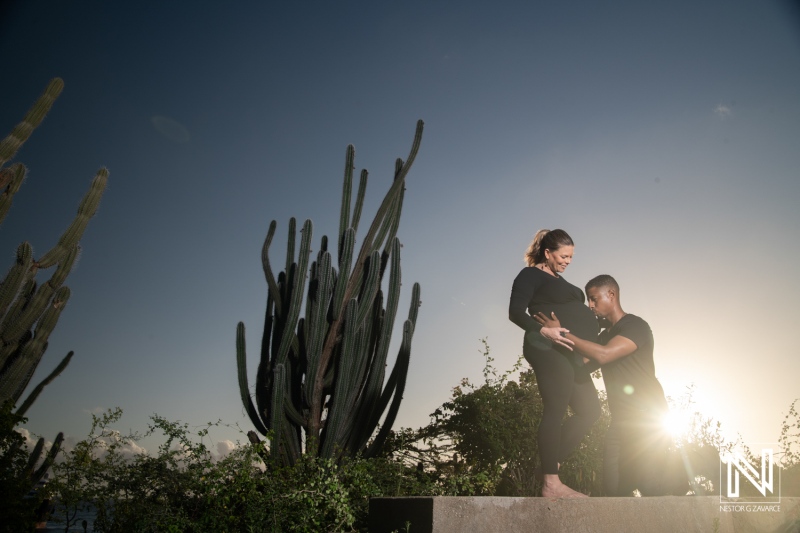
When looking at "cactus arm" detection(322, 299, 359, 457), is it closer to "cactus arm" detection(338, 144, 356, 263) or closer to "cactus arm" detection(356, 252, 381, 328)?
"cactus arm" detection(356, 252, 381, 328)

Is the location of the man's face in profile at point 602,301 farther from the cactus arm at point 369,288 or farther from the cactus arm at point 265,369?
the cactus arm at point 265,369

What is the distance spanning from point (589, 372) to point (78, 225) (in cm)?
539

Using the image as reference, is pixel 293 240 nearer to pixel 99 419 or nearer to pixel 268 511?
pixel 99 419

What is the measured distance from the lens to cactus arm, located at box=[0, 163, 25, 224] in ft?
18.7

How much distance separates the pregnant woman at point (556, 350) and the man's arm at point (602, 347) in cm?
5

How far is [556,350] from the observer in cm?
366

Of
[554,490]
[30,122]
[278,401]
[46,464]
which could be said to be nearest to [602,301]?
[554,490]

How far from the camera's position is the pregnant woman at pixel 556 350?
3.56m

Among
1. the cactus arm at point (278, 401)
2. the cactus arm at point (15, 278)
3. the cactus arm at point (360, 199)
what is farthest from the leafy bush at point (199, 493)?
the cactus arm at point (360, 199)

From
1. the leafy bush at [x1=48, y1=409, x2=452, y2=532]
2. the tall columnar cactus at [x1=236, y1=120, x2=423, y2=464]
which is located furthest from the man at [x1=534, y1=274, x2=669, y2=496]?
the tall columnar cactus at [x1=236, y1=120, x2=423, y2=464]

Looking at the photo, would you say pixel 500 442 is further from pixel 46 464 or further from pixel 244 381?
pixel 46 464

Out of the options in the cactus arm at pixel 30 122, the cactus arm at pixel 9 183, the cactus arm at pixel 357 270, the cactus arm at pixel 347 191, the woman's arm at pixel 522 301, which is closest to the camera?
the woman's arm at pixel 522 301

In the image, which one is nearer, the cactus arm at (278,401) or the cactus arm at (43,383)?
the cactus arm at (278,401)

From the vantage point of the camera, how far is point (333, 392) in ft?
20.5
